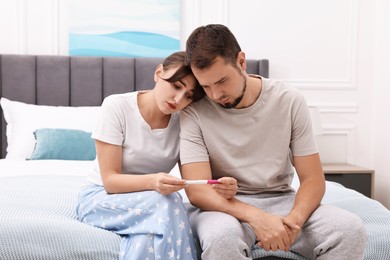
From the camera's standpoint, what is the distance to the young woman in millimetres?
1515

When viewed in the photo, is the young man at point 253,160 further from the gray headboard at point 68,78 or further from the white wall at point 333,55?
the white wall at point 333,55

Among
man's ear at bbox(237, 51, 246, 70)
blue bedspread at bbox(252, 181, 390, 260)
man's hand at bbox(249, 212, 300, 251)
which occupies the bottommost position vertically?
blue bedspread at bbox(252, 181, 390, 260)

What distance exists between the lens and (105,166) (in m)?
1.73

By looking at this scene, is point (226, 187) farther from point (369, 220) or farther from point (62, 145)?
point (62, 145)

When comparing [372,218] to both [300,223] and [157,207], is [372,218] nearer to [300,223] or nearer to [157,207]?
[300,223]

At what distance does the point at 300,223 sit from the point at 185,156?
0.44m

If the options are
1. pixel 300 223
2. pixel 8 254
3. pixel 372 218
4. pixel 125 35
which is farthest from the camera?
pixel 125 35

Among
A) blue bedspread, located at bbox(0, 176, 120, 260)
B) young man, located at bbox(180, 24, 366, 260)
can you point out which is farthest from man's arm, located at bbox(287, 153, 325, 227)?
blue bedspread, located at bbox(0, 176, 120, 260)

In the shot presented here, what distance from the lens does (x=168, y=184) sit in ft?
5.10

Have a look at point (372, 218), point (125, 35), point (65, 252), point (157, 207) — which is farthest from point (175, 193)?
point (125, 35)

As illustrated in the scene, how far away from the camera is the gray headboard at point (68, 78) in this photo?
362 centimetres

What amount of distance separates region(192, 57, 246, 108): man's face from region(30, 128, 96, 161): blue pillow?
5.31 feet

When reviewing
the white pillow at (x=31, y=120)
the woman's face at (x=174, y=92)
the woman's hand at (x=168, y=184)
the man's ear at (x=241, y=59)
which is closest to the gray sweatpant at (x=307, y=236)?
the woman's hand at (x=168, y=184)

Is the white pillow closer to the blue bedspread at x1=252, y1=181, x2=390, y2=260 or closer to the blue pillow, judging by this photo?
the blue pillow
